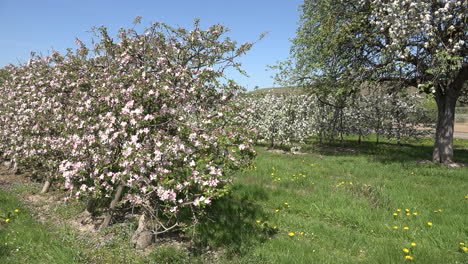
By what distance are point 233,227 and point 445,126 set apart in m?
12.8

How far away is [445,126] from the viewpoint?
14.0 metres

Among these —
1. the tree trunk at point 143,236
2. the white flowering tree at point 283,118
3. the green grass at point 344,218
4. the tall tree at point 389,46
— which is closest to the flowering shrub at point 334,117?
the white flowering tree at point 283,118

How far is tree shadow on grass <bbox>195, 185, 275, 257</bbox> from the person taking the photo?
5.57 metres

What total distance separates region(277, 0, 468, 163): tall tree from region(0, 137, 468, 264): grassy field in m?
5.03

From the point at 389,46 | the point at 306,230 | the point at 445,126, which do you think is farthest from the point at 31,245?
the point at 445,126

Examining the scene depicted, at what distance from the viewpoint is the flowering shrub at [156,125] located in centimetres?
470

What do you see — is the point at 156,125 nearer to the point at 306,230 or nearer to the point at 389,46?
the point at 306,230

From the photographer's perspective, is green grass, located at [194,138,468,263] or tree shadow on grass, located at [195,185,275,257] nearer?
green grass, located at [194,138,468,263]

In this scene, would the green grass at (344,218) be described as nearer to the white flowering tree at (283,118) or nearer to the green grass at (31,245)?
the green grass at (31,245)

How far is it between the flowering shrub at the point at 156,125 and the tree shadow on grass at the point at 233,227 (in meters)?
0.69

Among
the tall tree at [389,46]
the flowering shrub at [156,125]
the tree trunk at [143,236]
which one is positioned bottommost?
the tree trunk at [143,236]

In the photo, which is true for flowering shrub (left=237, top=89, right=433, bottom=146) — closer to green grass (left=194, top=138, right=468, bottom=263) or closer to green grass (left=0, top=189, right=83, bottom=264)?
green grass (left=194, top=138, right=468, bottom=263)

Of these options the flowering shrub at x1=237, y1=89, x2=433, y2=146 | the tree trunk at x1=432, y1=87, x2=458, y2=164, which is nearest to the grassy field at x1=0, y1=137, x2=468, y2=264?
the tree trunk at x1=432, y1=87, x2=458, y2=164

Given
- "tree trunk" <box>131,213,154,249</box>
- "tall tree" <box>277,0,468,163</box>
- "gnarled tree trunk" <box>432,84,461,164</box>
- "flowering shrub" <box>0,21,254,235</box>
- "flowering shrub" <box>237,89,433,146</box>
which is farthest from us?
"flowering shrub" <box>237,89,433,146</box>
